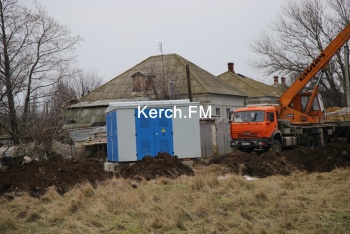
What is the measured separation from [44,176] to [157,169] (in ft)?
11.4

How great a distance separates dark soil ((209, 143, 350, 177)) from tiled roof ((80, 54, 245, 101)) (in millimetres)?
19301

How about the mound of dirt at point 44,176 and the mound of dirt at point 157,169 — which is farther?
the mound of dirt at point 157,169

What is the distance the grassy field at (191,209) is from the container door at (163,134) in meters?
5.96

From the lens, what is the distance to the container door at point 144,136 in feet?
60.0

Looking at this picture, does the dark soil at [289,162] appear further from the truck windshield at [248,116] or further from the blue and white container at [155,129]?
the truck windshield at [248,116]

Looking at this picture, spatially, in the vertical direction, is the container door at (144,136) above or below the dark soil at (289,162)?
above

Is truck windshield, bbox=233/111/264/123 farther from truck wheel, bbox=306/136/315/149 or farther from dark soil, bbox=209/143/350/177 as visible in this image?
dark soil, bbox=209/143/350/177

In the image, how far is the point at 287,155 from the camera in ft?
63.0

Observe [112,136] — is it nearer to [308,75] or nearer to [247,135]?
[247,135]

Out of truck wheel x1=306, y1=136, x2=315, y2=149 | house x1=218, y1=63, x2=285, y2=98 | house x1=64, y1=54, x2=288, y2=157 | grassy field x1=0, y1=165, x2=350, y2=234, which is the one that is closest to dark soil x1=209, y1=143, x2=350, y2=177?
grassy field x1=0, y1=165, x2=350, y2=234

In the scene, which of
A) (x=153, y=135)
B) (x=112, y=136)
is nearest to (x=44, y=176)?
→ (x=112, y=136)

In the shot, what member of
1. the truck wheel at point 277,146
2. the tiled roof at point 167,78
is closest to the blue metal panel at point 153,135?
the truck wheel at point 277,146

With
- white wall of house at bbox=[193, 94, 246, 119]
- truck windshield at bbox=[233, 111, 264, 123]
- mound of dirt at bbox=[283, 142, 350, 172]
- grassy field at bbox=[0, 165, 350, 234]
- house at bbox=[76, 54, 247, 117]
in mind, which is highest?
house at bbox=[76, 54, 247, 117]

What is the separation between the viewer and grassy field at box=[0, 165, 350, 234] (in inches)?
315
